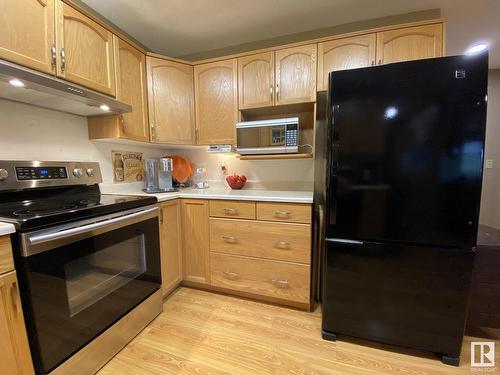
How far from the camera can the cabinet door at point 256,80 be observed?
73.9 inches

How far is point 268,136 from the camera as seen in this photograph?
1868 mm

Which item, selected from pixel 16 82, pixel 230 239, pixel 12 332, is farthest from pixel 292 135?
pixel 12 332

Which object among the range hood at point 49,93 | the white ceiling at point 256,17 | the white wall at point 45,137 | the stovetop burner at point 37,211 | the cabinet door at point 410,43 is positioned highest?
the white ceiling at point 256,17

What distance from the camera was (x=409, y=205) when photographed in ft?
3.94

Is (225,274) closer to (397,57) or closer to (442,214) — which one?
(442,214)

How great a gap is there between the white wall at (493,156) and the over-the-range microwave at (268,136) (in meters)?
3.05

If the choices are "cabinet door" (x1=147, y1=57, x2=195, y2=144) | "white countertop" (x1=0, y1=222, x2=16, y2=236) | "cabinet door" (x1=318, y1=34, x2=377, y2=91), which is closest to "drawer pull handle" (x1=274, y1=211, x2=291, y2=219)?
"cabinet door" (x1=318, y1=34, x2=377, y2=91)

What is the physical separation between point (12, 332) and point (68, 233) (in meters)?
0.40

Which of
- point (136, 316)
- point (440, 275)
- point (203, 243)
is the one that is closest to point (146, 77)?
point (203, 243)

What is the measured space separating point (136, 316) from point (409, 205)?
1.77 metres

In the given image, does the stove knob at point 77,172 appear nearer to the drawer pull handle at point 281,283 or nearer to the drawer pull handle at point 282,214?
the drawer pull handle at point 282,214

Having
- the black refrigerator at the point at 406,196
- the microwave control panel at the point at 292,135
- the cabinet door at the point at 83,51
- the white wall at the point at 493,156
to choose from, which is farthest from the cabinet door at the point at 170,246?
the white wall at the point at 493,156

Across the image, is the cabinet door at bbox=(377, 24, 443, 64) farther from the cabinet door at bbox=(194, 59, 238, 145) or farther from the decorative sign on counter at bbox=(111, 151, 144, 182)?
the decorative sign on counter at bbox=(111, 151, 144, 182)

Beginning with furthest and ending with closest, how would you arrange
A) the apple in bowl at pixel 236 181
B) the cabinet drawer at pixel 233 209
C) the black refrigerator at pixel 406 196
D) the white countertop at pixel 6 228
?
the apple in bowl at pixel 236 181, the cabinet drawer at pixel 233 209, the black refrigerator at pixel 406 196, the white countertop at pixel 6 228
